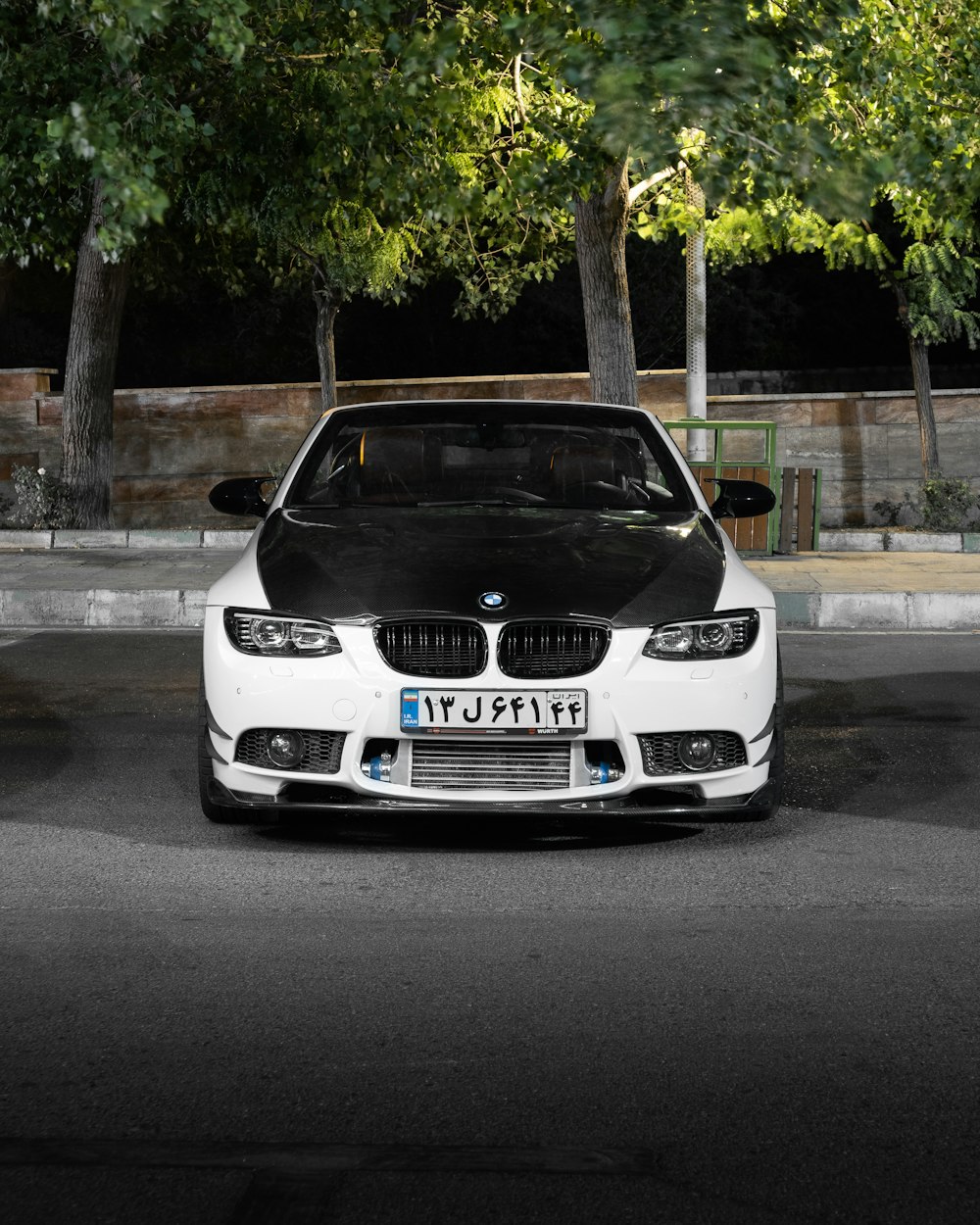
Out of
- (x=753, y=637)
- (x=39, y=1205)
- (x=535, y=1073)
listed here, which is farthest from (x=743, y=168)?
(x=39, y=1205)

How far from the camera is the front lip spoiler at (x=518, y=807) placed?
17.0 feet

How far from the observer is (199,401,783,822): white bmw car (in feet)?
16.9

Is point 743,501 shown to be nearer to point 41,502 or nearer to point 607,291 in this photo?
point 607,291

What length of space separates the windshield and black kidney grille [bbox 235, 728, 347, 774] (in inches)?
55.6

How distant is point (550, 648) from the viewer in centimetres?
521

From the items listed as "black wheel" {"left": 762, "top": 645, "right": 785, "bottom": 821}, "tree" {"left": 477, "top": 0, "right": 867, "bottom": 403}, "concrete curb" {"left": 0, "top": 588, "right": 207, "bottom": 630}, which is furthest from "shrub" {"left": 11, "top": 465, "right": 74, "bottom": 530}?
"black wheel" {"left": 762, "top": 645, "right": 785, "bottom": 821}

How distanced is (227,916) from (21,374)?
759 inches

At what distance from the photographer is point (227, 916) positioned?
186 inches

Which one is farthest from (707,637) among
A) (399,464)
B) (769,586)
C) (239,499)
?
(769,586)

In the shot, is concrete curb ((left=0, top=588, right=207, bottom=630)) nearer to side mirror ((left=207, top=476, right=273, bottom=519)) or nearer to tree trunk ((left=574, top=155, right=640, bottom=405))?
tree trunk ((left=574, top=155, right=640, bottom=405))

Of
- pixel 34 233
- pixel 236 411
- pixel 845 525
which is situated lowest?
pixel 845 525

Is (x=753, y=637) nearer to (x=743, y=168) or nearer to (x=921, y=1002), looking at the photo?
(x=921, y=1002)

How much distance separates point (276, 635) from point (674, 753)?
1.32m

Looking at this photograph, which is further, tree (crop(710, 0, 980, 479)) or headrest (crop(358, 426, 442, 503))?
tree (crop(710, 0, 980, 479))
